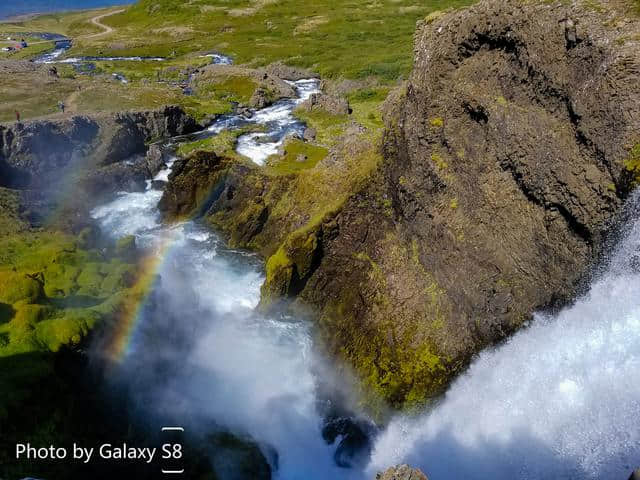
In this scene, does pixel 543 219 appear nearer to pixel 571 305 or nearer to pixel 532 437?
pixel 571 305

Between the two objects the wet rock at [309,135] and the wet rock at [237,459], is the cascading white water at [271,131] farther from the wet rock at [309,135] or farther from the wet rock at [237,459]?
the wet rock at [237,459]

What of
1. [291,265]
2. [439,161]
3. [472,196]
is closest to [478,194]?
[472,196]

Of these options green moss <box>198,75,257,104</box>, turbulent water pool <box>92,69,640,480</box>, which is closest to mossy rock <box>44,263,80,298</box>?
turbulent water pool <box>92,69,640,480</box>

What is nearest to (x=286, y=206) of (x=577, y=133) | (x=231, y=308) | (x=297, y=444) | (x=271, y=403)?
(x=231, y=308)

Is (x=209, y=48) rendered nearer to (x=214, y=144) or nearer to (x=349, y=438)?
(x=214, y=144)

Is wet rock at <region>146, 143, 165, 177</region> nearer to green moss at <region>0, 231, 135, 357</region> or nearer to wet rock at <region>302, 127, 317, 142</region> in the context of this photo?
wet rock at <region>302, 127, 317, 142</region>

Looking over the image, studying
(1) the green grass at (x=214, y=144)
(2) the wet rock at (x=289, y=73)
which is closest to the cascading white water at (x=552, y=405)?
(1) the green grass at (x=214, y=144)
